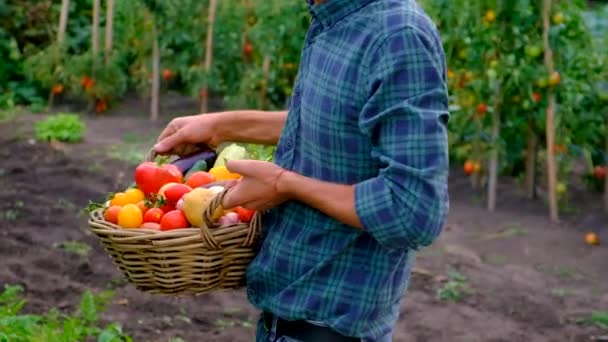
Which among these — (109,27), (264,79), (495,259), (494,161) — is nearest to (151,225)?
(495,259)

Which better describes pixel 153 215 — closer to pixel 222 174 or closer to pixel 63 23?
pixel 222 174

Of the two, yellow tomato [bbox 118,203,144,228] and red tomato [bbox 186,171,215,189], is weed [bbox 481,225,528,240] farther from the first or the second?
yellow tomato [bbox 118,203,144,228]

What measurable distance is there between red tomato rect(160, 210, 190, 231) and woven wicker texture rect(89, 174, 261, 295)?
0.05 metres

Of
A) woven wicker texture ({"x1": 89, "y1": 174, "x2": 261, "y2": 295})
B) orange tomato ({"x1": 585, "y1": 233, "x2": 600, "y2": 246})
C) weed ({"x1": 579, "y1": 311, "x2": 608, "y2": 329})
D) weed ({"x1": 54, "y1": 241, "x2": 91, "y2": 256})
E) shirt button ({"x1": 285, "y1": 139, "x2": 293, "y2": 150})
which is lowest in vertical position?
weed ({"x1": 54, "y1": 241, "x2": 91, "y2": 256})

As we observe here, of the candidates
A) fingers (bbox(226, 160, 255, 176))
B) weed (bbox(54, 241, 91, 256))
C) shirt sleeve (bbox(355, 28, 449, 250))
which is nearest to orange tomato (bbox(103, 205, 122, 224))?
fingers (bbox(226, 160, 255, 176))

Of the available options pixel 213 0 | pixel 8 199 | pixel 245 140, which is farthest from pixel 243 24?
pixel 245 140

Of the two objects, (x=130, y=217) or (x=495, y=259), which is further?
(x=495, y=259)

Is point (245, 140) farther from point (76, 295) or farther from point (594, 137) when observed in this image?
point (594, 137)

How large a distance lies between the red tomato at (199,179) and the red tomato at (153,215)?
127 mm

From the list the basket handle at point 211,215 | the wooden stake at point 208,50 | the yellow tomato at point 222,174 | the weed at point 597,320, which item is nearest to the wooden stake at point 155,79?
the wooden stake at point 208,50

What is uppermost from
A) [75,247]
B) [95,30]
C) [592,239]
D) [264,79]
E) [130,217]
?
[130,217]

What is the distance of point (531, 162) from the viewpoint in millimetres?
7121

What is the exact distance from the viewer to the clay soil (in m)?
4.87

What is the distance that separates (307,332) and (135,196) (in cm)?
54
